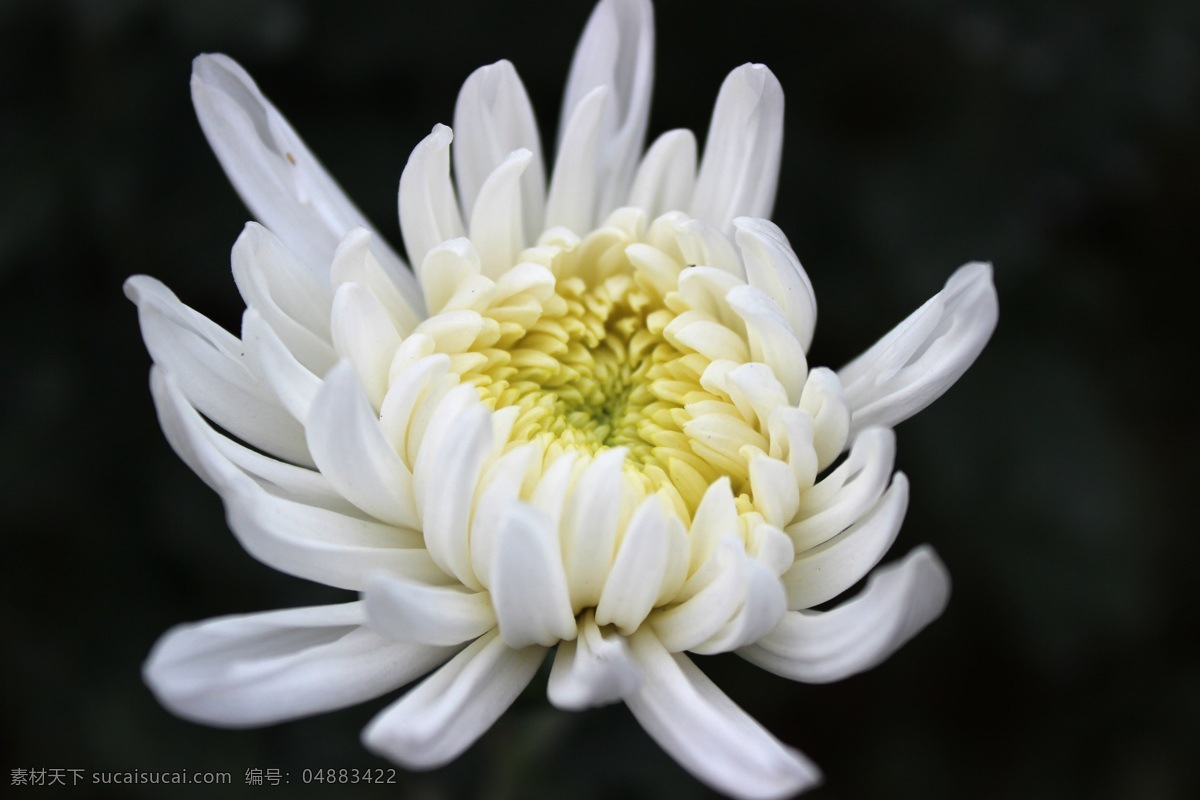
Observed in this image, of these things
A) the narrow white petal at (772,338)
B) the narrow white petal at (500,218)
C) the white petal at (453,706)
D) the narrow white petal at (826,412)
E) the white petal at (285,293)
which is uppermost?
the narrow white petal at (500,218)

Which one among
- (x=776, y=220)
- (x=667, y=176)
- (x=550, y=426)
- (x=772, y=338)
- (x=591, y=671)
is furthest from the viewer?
(x=776, y=220)

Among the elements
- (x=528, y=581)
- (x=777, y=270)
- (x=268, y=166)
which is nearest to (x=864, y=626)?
(x=528, y=581)

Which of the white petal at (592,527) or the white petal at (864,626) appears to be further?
the white petal at (592,527)

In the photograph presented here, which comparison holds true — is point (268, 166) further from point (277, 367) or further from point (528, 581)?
point (528, 581)

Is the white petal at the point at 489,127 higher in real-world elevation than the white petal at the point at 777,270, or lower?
higher

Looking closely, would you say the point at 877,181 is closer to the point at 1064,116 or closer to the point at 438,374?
the point at 1064,116

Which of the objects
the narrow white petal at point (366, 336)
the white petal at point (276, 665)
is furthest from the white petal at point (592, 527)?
the narrow white petal at point (366, 336)

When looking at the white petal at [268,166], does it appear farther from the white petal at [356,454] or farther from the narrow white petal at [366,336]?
the white petal at [356,454]
